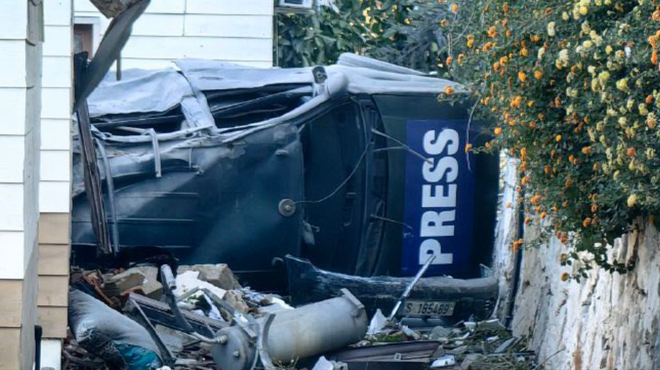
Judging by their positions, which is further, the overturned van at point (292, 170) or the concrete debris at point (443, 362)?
the overturned van at point (292, 170)

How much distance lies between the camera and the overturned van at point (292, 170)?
10.7 metres

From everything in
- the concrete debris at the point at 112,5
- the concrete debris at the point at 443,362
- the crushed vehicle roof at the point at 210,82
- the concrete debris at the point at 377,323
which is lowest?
the concrete debris at the point at 443,362

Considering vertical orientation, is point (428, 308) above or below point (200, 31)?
below

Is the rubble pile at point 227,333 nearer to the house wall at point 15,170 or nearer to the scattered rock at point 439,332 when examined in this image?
the scattered rock at point 439,332

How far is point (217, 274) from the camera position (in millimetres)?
10242

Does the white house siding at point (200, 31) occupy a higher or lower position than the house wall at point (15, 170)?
higher

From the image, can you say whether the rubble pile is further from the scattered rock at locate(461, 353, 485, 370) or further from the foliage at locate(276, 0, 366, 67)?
the foliage at locate(276, 0, 366, 67)

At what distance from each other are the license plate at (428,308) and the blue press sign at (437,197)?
0.41 meters

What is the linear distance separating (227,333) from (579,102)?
326cm

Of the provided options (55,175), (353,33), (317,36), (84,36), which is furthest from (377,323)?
(353,33)

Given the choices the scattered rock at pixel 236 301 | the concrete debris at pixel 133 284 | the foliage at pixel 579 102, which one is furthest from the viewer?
the scattered rock at pixel 236 301

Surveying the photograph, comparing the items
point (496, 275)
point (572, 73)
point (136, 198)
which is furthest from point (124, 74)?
point (572, 73)

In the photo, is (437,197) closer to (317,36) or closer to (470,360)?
(470,360)

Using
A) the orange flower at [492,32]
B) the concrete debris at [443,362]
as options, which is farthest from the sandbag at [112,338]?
the orange flower at [492,32]
